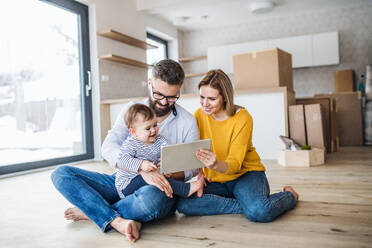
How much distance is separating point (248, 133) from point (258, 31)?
540 cm

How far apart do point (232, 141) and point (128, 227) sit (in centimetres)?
61

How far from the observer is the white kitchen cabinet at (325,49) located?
18.9 ft

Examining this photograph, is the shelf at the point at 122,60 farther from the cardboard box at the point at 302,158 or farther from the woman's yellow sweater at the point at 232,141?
the woman's yellow sweater at the point at 232,141

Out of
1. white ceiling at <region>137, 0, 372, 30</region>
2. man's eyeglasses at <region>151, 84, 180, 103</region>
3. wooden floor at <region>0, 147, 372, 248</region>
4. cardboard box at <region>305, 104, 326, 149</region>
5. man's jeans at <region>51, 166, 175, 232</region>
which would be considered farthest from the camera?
white ceiling at <region>137, 0, 372, 30</region>

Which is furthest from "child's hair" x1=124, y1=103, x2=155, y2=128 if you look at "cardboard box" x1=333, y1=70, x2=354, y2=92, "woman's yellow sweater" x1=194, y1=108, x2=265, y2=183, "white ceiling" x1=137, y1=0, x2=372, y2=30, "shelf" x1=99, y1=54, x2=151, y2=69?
"cardboard box" x1=333, y1=70, x2=354, y2=92

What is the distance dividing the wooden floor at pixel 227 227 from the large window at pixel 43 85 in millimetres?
1378

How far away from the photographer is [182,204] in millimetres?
1591

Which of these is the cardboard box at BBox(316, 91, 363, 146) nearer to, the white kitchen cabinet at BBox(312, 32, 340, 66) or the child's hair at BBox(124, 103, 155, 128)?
the white kitchen cabinet at BBox(312, 32, 340, 66)

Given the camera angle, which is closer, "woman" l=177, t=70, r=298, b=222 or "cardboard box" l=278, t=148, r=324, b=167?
"woman" l=177, t=70, r=298, b=222

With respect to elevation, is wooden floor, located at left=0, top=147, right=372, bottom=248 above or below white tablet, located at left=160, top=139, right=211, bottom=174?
below

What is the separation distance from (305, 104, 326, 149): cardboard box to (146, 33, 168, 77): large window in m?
3.22

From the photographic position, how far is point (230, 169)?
4.89 feet

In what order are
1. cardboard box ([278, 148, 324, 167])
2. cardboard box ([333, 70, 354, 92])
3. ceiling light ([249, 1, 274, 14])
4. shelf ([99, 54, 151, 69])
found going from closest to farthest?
cardboard box ([278, 148, 324, 167]) → shelf ([99, 54, 151, 69]) → ceiling light ([249, 1, 274, 14]) → cardboard box ([333, 70, 354, 92])

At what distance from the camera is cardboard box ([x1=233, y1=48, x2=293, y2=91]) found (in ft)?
11.2
